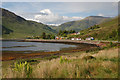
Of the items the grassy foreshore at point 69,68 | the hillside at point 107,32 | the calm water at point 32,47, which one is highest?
the hillside at point 107,32

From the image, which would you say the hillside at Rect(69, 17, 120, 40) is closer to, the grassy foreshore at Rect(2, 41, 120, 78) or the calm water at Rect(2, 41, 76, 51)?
the calm water at Rect(2, 41, 76, 51)

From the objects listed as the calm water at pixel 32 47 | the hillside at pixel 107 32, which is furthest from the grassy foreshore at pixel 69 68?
the hillside at pixel 107 32

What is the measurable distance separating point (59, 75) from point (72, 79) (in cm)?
83

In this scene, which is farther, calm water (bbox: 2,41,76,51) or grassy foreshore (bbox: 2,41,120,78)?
calm water (bbox: 2,41,76,51)

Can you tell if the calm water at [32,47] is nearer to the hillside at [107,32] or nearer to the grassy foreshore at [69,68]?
the grassy foreshore at [69,68]

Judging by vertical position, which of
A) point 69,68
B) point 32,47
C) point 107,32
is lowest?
point 32,47

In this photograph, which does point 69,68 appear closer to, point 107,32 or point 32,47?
point 32,47

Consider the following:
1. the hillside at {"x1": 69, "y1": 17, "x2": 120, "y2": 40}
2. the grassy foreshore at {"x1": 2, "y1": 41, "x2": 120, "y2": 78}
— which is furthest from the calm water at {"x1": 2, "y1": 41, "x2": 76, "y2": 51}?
→ the hillside at {"x1": 69, "y1": 17, "x2": 120, "y2": 40}

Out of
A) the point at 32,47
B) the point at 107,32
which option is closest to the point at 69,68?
the point at 32,47

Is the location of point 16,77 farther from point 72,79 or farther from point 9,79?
point 72,79

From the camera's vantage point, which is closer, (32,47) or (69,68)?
(69,68)

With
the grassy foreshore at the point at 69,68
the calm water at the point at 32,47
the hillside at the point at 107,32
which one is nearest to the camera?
the grassy foreshore at the point at 69,68

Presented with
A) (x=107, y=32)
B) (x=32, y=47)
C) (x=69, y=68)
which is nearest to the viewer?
(x=69, y=68)

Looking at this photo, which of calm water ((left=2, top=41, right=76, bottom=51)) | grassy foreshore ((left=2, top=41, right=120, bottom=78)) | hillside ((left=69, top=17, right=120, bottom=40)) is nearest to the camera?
grassy foreshore ((left=2, top=41, right=120, bottom=78))
